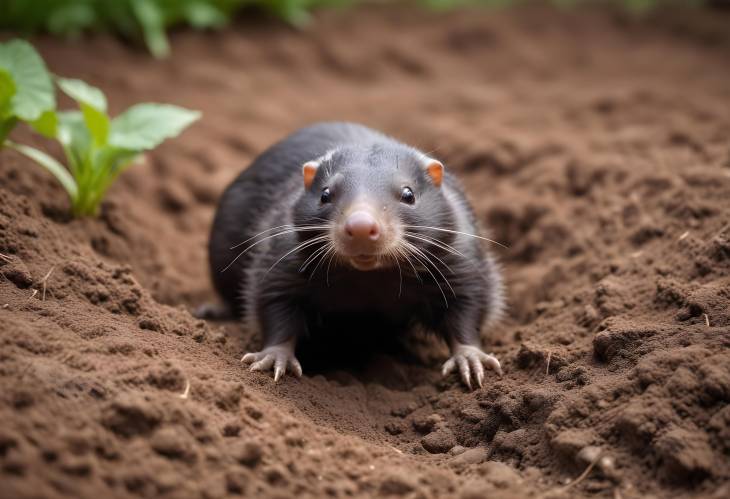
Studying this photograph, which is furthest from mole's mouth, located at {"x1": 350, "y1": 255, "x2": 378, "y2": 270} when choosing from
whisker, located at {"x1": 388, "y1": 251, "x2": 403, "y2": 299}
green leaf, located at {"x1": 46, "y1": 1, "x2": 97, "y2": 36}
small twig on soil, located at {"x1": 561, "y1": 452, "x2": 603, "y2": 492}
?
green leaf, located at {"x1": 46, "y1": 1, "x2": 97, "y2": 36}

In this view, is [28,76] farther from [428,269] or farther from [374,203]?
[428,269]

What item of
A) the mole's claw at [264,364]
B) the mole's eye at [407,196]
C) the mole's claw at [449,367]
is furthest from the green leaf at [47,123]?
the mole's claw at [449,367]

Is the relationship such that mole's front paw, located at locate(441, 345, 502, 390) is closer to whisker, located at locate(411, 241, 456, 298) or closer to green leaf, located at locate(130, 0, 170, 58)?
whisker, located at locate(411, 241, 456, 298)

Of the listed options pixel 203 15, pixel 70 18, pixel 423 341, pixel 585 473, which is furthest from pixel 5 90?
pixel 203 15

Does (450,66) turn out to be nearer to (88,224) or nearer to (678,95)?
(678,95)

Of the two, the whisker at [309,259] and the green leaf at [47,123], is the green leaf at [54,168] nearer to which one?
the green leaf at [47,123]
